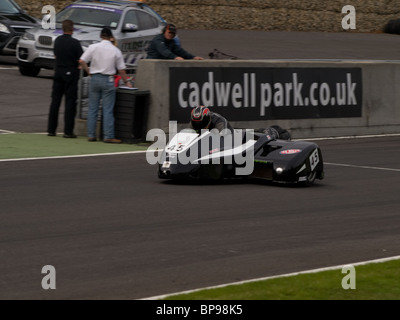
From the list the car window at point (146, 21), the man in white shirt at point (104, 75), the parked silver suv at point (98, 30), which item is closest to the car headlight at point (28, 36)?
the parked silver suv at point (98, 30)

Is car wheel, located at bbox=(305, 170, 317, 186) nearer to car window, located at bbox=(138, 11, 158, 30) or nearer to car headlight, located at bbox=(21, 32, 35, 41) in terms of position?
car window, located at bbox=(138, 11, 158, 30)

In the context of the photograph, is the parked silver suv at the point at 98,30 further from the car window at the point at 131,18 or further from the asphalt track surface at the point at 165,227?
the asphalt track surface at the point at 165,227

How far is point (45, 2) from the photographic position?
3366 centimetres

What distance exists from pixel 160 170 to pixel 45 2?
72.7 feet

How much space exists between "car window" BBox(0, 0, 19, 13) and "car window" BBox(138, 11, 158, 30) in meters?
4.09

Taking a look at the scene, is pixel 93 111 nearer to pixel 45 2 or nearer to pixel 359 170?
pixel 359 170

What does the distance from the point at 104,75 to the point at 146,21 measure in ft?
22.9

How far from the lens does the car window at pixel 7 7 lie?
25.5 metres

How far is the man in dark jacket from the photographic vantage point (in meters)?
17.4

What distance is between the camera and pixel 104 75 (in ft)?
54.3

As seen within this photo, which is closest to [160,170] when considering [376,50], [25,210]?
[25,210]

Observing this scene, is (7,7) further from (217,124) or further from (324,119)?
(217,124)
